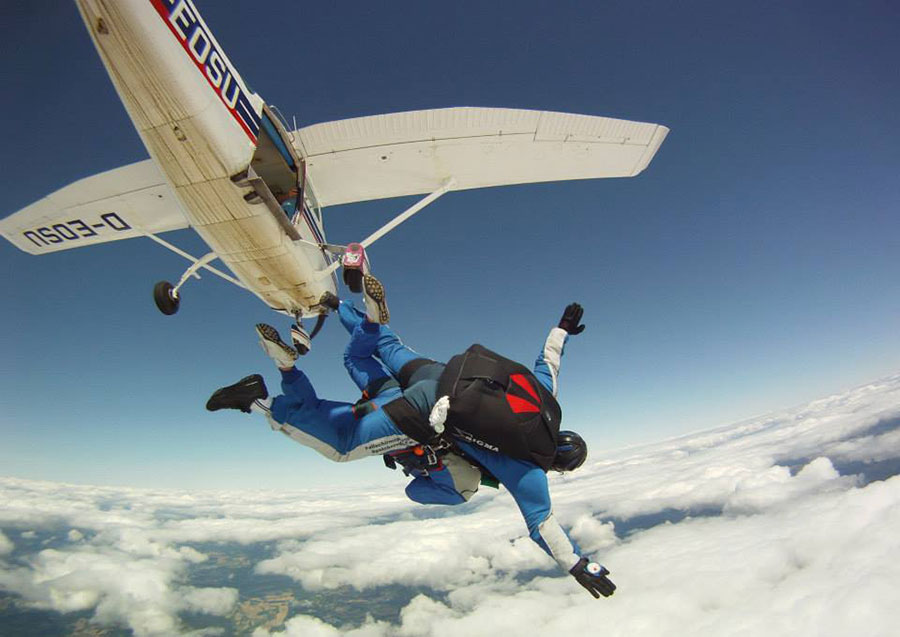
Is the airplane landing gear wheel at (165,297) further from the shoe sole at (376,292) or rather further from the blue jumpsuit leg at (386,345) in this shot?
the shoe sole at (376,292)

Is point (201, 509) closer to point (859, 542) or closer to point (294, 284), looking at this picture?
point (294, 284)

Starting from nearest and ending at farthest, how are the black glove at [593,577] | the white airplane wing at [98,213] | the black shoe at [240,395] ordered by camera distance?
the black glove at [593,577] → the black shoe at [240,395] → the white airplane wing at [98,213]

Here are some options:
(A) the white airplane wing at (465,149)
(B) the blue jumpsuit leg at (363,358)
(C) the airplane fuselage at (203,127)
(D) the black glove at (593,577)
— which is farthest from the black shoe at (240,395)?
(A) the white airplane wing at (465,149)

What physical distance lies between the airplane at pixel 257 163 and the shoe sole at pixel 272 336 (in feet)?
1.29

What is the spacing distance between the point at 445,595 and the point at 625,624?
68.4 meters

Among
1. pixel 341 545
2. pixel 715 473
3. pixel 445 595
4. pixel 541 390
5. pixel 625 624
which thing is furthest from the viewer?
pixel 715 473

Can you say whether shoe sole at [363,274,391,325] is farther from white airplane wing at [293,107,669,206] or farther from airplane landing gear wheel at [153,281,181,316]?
airplane landing gear wheel at [153,281,181,316]

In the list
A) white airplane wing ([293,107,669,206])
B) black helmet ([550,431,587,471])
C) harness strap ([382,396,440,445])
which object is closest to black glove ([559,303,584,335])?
black helmet ([550,431,587,471])

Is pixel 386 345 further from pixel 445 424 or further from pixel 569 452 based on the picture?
pixel 569 452

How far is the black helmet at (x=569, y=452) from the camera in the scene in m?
3.07

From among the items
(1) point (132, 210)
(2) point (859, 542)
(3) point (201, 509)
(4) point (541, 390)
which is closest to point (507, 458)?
(4) point (541, 390)

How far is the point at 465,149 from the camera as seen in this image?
5816mm

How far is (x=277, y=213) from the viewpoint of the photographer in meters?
4.40

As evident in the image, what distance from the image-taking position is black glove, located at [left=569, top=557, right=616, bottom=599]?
2.48 meters
